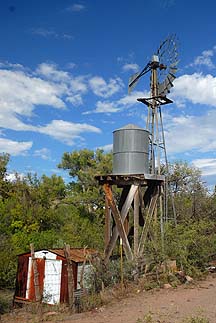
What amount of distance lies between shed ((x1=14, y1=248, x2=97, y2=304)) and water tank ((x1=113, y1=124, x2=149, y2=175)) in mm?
3213

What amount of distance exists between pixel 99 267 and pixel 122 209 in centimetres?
269

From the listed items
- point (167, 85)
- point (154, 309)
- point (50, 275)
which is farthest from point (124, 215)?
point (167, 85)

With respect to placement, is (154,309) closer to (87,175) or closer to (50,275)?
(50,275)

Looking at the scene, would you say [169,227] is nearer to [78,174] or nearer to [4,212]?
[4,212]

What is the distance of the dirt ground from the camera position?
8031 millimetres

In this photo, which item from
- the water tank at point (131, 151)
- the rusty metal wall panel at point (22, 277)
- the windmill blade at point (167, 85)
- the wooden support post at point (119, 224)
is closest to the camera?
the wooden support post at point (119, 224)

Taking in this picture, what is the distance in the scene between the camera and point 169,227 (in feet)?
43.9

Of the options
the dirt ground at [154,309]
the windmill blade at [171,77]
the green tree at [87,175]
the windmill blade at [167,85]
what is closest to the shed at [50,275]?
the dirt ground at [154,309]

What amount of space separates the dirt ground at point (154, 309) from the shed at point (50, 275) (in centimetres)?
254

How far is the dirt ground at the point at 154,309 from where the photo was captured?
8031 millimetres

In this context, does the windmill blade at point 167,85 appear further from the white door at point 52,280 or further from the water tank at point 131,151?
the white door at point 52,280

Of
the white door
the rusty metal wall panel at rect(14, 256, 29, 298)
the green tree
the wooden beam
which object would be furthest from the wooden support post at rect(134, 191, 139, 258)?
the green tree

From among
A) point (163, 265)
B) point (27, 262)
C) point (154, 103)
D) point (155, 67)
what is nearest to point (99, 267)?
point (163, 265)

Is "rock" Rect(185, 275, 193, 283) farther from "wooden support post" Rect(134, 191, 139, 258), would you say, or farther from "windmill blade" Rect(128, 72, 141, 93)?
"windmill blade" Rect(128, 72, 141, 93)
